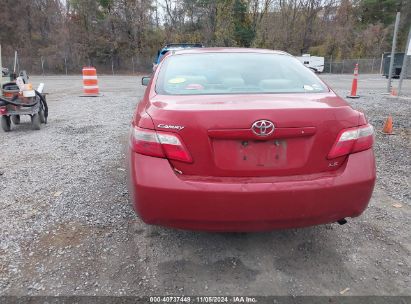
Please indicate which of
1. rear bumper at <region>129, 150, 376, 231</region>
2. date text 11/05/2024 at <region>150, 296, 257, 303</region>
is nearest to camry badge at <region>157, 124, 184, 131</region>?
rear bumper at <region>129, 150, 376, 231</region>

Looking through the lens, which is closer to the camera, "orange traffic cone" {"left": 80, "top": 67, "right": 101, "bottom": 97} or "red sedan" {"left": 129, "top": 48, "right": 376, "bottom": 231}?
"red sedan" {"left": 129, "top": 48, "right": 376, "bottom": 231}

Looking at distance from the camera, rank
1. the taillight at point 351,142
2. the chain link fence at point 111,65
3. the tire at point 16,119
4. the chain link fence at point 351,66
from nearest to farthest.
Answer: the taillight at point 351,142, the tire at point 16,119, the chain link fence at point 111,65, the chain link fence at point 351,66

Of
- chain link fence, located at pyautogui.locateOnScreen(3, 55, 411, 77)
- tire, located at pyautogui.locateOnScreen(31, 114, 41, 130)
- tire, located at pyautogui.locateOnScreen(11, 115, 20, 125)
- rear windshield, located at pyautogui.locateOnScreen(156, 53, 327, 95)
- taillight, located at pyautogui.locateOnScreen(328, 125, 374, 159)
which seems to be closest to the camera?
taillight, located at pyautogui.locateOnScreen(328, 125, 374, 159)

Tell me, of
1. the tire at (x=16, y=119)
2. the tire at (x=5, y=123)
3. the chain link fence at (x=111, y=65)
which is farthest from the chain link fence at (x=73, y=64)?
the tire at (x=5, y=123)

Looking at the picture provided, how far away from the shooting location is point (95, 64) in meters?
41.2

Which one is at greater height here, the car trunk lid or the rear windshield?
the rear windshield

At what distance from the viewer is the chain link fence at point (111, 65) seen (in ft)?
127

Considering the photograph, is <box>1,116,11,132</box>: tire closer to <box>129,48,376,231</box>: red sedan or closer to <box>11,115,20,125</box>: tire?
<box>11,115,20,125</box>: tire

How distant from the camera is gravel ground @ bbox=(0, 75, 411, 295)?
254 cm

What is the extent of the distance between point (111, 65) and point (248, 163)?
4148cm

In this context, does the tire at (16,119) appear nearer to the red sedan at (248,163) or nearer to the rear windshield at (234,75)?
the rear windshield at (234,75)

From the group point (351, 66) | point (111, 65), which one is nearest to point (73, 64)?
point (111, 65)

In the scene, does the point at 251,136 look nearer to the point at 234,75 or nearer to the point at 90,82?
the point at 234,75

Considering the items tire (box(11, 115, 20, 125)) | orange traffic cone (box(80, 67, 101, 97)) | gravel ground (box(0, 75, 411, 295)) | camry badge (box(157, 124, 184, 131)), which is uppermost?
camry badge (box(157, 124, 184, 131))
